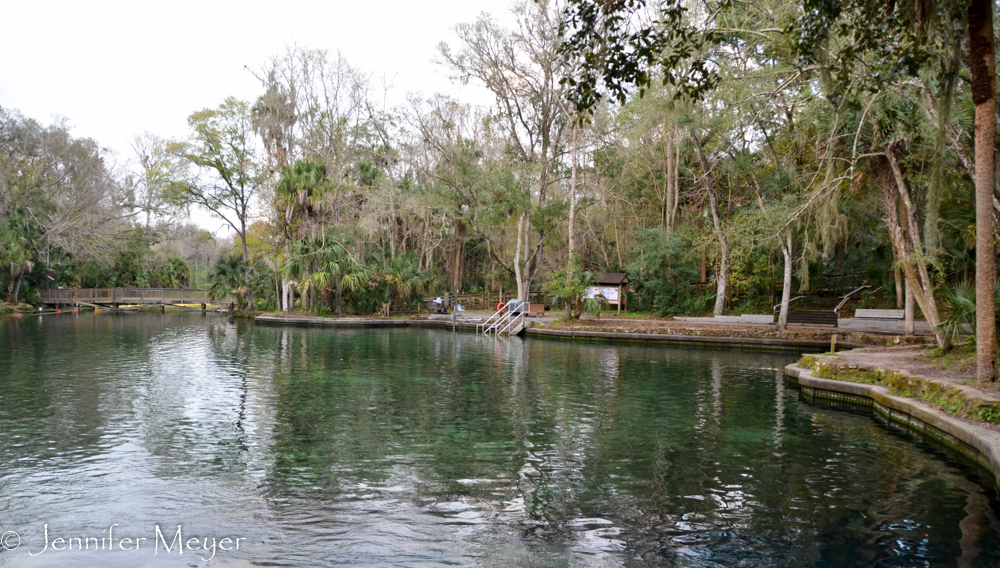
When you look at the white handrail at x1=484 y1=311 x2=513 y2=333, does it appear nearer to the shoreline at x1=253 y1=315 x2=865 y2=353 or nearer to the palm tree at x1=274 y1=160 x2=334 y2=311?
the shoreline at x1=253 y1=315 x2=865 y2=353

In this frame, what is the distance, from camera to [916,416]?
9484 millimetres

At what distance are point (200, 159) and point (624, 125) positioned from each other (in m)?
26.6

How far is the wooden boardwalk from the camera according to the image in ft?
140

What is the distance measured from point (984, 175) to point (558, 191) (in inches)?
1068

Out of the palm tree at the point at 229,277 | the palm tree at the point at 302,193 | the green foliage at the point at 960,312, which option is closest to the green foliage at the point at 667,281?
the palm tree at the point at 302,193

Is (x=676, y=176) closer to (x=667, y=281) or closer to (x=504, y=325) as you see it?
(x=667, y=281)

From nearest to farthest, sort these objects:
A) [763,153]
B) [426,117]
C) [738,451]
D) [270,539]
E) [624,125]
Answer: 1. [270,539]
2. [738,451]
3. [763,153]
4. [624,125]
5. [426,117]

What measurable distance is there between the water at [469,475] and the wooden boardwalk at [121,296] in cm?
3441

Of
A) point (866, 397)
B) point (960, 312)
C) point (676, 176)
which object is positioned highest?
point (676, 176)

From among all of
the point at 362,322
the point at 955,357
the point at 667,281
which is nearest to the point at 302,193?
the point at 362,322

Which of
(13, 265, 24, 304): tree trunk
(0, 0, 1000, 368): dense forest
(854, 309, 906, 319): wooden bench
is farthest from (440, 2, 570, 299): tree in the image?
(13, 265, 24, 304): tree trunk

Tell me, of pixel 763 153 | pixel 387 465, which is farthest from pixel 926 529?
pixel 763 153

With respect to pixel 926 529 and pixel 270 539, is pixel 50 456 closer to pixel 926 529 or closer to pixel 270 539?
pixel 270 539

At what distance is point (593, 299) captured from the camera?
90.1 ft
